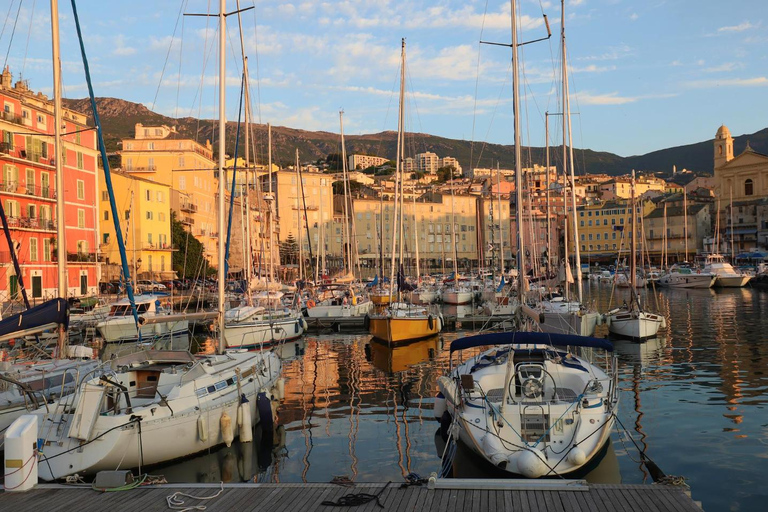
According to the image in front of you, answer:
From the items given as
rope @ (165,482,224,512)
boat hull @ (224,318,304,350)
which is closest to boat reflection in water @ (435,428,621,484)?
rope @ (165,482,224,512)

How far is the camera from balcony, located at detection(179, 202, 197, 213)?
83506 millimetres

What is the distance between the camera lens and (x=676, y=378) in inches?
949

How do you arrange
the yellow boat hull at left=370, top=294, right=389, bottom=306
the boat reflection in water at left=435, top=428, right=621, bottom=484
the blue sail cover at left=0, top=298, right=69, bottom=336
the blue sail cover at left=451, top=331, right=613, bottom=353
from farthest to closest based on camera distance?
the yellow boat hull at left=370, top=294, right=389, bottom=306 < the blue sail cover at left=0, top=298, right=69, bottom=336 < the blue sail cover at left=451, top=331, right=613, bottom=353 < the boat reflection in water at left=435, top=428, right=621, bottom=484

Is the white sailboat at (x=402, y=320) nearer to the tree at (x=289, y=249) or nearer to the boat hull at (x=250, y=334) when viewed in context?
the boat hull at (x=250, y=334)

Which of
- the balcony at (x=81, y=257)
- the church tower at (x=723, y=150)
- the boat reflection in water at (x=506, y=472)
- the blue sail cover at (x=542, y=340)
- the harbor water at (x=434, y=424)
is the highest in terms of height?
the church tower at (x=723, y=150)

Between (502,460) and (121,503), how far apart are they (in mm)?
6287

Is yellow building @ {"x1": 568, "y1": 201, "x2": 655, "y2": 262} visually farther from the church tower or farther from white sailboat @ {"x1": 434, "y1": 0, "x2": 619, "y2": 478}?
white sailboat @ {"x1": 434, "y1": 0, "x2": 619, "y2": 478}

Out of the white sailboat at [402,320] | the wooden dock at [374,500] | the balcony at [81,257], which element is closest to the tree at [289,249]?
the balcony at [81,257]

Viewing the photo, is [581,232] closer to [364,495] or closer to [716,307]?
[716,307]

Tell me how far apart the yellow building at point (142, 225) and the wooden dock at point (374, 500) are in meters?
58.8

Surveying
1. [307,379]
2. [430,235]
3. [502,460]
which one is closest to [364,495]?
[502,460]

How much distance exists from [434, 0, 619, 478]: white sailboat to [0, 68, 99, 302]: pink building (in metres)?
39.1

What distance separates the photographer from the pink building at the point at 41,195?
48.7 meters

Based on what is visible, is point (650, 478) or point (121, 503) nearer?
point (121, 503)
